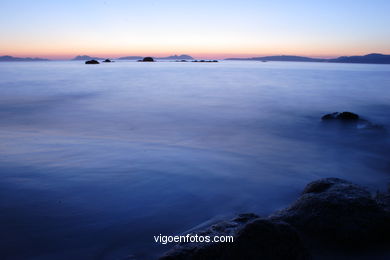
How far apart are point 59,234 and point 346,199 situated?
3.94 metres

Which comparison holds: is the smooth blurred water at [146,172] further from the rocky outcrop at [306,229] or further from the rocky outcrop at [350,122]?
the rocky outcrop at [306,229]

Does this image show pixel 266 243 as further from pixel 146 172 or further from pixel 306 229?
pixel 146 172

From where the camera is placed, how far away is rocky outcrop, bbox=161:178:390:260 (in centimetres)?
275

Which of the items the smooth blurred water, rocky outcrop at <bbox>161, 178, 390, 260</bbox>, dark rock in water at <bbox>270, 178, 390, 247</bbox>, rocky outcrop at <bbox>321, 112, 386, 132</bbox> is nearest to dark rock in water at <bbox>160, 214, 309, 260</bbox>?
rocky outcrop at <bbox>161, 178, 390, 260</bbox>

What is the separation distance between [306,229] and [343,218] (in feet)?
1.58

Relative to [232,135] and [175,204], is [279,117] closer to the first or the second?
[232,135]

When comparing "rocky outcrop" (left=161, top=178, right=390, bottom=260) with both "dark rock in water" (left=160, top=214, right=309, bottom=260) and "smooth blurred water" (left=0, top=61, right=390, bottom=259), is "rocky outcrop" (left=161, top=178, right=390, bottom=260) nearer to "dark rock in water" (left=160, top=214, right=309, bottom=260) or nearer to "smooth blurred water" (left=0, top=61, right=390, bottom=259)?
"dark rock in water" (left=160, top=214, right=309, bottom=260)

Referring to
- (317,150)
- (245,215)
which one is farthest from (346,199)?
(317,150)

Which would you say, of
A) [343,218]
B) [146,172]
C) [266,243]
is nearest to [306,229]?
[343,218]

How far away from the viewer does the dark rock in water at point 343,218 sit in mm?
3576

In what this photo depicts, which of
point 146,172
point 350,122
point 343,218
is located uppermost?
point 350,122

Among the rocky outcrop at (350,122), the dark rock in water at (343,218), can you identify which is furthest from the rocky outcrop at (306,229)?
the rocky outcrop at (350,122)

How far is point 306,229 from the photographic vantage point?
12.3 ft

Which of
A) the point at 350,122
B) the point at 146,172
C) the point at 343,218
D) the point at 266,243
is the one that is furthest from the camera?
the point at 350,122
